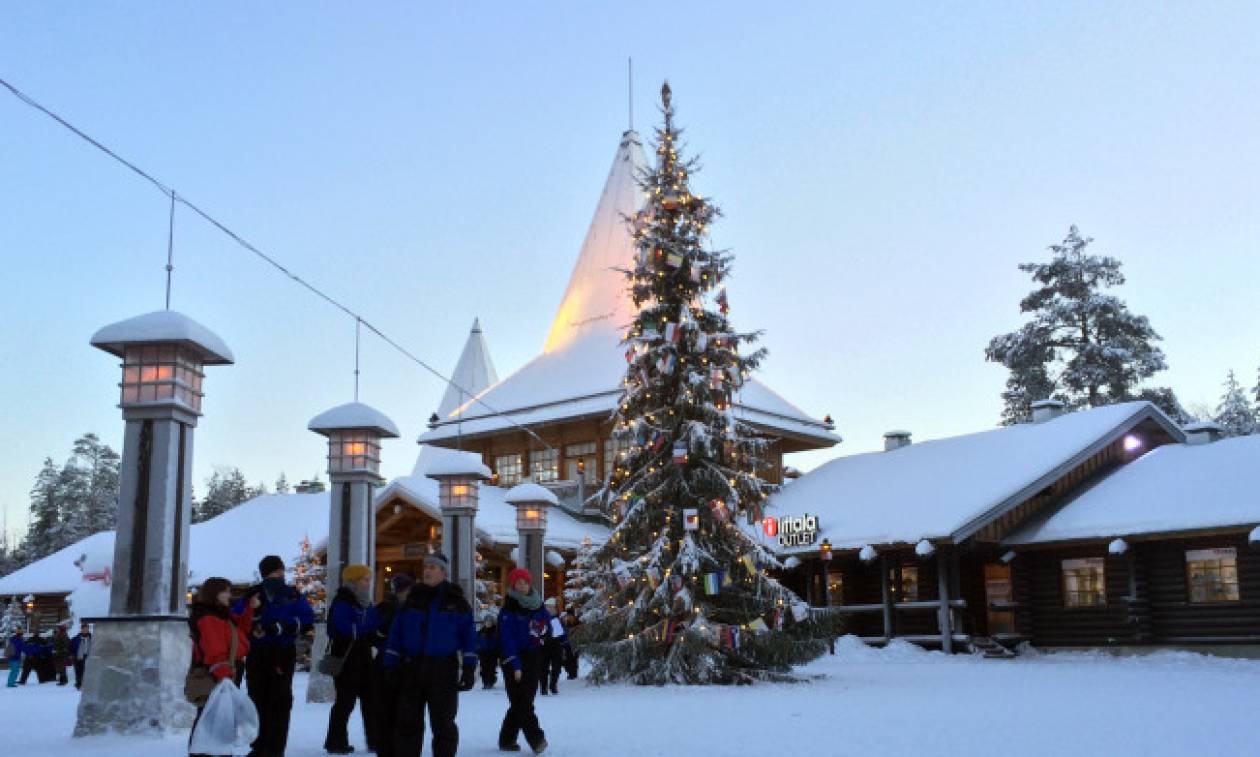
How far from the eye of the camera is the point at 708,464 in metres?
20.8

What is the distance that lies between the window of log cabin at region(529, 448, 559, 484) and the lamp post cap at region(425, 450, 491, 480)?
1597cm

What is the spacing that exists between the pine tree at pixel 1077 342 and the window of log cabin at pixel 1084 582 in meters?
18.1

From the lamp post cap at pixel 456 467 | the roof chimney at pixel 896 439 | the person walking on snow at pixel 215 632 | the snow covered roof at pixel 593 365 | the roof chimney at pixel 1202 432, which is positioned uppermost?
the snow covered roof at pixel 593 365

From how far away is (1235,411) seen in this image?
2206 inches

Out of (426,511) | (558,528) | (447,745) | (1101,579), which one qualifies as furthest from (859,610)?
(447,745)

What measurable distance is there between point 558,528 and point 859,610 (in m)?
8.37

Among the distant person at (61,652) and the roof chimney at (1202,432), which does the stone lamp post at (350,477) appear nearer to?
the distant person at (61,652)

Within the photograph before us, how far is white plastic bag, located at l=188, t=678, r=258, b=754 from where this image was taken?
8.04 metres

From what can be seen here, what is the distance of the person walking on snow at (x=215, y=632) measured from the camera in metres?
8.45

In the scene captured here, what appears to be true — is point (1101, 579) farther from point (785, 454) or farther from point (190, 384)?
point (190, 384)

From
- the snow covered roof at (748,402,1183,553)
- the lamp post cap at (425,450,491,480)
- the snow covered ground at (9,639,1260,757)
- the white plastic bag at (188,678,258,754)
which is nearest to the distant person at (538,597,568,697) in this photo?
the snow covered ground at (9,639,1260,757)

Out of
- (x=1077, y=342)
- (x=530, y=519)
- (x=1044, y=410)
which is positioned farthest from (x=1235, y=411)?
(x=530, y=519)

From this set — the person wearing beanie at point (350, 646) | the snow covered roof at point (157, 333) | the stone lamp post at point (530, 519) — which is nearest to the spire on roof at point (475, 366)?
the stone lamp post at point (530, 519)

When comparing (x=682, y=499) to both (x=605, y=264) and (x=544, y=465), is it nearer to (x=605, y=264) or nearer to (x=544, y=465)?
(x=544, y=465)
